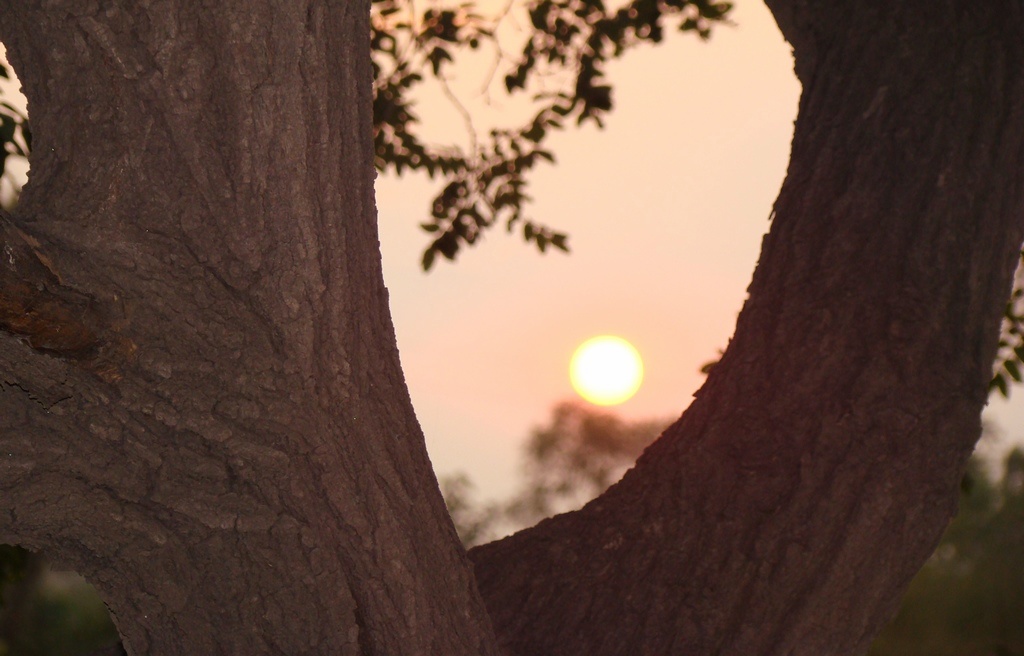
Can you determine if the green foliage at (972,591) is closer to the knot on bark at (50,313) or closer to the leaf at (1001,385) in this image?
the leaf at (1001,385)

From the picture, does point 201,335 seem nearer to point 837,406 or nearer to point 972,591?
point 837,406

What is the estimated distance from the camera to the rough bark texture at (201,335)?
7.06ft

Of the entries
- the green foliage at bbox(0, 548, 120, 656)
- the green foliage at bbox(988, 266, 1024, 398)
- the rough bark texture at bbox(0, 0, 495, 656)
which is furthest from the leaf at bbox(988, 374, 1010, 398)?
the green foliage at bbox(0, 548, 120, 656)

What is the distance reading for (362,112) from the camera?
2.50m

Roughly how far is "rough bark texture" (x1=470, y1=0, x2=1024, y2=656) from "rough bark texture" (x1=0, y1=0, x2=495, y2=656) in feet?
2.83

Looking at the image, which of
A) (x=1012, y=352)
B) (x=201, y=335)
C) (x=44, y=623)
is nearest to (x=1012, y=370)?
(x=1012, y=352)

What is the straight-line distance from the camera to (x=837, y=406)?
9.38 ft

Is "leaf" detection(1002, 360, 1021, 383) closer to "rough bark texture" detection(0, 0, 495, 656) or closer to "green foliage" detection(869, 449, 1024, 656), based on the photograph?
"rough bark texture" detection(0, 0, 495, 656)

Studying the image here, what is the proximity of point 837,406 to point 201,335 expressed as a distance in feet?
5.88

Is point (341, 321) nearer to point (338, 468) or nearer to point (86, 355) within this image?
point (338, 468)

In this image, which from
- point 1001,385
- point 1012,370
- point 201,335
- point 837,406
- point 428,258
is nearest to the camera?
point 201,335

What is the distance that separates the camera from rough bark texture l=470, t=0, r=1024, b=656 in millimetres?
2801

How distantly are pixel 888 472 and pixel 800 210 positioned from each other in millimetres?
889

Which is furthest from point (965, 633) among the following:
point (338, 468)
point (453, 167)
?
point (338, 468)
